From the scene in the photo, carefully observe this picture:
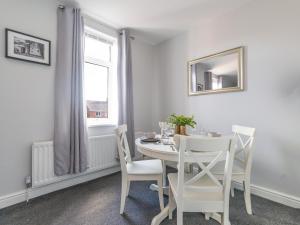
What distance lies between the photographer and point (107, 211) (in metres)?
1.81

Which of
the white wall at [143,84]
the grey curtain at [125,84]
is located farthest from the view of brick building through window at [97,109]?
the white wall at [143,84]

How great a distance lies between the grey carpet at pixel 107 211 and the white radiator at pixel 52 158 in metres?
0.25

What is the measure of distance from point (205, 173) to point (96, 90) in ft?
7.56

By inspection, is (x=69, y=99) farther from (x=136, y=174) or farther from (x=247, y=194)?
(x=247, y=194)

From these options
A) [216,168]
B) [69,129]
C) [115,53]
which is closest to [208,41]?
[115,53]

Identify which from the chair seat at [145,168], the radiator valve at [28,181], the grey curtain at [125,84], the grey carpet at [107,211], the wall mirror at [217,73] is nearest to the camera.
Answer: the grey carpet at [107,211]

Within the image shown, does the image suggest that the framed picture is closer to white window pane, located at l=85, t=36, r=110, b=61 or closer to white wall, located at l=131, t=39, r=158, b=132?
white window pane, located at l=85, t=36, r=110, b=61

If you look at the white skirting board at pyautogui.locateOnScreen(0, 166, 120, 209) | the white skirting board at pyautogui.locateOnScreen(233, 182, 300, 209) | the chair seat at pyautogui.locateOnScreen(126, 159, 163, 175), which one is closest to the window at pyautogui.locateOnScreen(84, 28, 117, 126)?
the white skirting board at pyautogui.locateOnScreen(0, 166, 120, 209)

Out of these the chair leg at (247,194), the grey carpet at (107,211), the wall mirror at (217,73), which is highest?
the wall mirror at (217,73)

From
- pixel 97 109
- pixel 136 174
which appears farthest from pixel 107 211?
pixel 97 109

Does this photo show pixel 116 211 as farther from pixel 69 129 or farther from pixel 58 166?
pixel 69 129

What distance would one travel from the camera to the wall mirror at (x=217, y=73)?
2356mm

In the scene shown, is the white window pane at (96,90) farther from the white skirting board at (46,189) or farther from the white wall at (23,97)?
the white skirting board at (46,189)

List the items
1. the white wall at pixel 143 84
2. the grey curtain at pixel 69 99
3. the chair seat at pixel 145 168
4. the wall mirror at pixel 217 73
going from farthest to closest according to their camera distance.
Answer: the white wall at pixel 143 84
the wall mirror at pixel 217 73
the grey curtain at pixel 69 99
the chair seat at pixel 145 168
